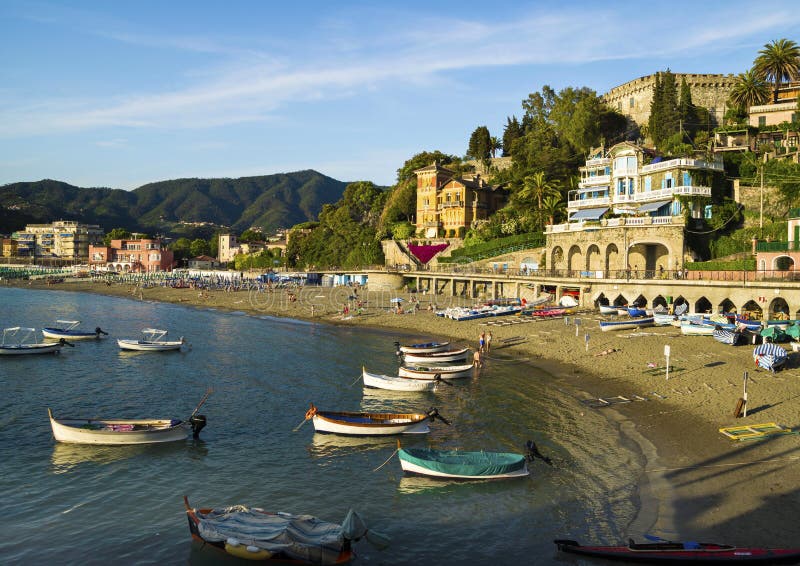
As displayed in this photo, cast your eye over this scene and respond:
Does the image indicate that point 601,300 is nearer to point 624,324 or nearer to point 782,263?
point 624,324

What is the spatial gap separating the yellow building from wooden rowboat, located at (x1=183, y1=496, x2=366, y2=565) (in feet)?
262

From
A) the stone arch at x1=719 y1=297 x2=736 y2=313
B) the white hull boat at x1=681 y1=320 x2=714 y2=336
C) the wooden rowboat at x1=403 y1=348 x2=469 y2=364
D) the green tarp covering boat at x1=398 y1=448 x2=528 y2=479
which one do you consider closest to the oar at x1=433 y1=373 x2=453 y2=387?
the wooden rowboat at x1=403 y1=348 x2=469 y2=364

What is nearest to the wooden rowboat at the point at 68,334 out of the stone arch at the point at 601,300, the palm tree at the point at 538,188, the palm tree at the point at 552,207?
the stone arch at the point at 601,300

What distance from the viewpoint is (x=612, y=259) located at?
63.5m

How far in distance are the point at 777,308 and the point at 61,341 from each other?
60.2 m

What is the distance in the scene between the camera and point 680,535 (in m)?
17.2

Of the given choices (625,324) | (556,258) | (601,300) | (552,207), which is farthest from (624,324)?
(552,207)

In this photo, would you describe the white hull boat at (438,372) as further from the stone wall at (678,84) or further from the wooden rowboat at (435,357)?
the stone wall at (678,84)

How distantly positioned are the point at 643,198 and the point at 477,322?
23.5m

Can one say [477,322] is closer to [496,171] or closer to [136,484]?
[136,484]

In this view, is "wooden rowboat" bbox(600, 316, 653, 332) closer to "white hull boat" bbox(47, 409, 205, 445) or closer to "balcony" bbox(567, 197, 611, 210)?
"balcony" bbox(567, 197, 611, 210)

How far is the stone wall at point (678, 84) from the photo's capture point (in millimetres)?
82438

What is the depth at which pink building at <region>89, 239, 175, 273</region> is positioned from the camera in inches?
6757

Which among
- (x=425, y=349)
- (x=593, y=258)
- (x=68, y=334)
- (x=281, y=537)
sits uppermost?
(x=593, y=258)
